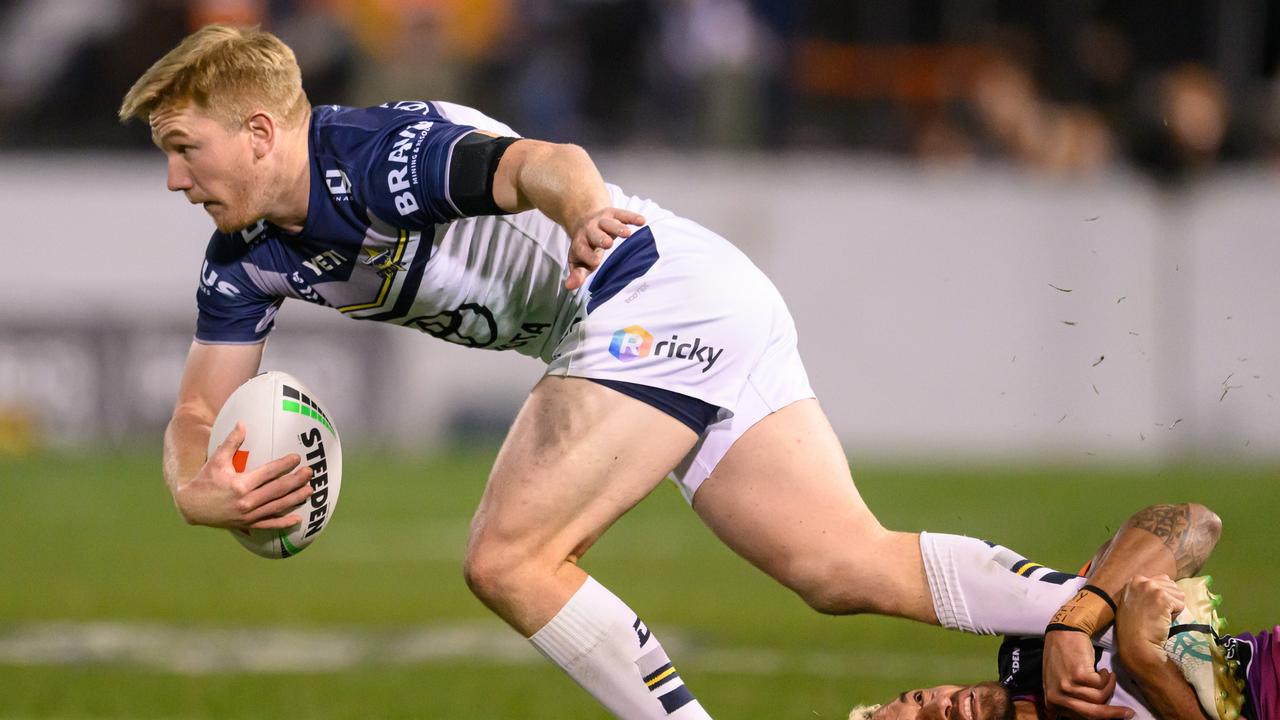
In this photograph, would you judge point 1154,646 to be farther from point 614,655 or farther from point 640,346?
point 640,346

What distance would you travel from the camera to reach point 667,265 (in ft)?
15.2

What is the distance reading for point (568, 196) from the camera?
420 cm

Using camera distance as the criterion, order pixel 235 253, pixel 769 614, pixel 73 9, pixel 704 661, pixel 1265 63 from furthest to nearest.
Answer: pixel 73 9 → pixel 1265 63 → pixel 769 614 → pixel 704 661 → pixel 235 253

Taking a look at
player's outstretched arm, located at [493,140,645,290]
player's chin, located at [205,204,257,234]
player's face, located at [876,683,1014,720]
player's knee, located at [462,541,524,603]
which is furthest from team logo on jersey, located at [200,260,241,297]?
player's face, located at [876,683,1014,720]

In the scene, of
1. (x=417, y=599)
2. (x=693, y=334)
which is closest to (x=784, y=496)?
(x=693, y=334)

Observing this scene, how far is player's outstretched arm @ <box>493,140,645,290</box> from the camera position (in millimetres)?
4047

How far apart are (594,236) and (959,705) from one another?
165 centimetres

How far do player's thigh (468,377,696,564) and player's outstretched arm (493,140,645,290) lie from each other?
0.45m

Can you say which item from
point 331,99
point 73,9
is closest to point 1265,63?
point 331,99

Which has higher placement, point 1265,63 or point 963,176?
point 1265,63

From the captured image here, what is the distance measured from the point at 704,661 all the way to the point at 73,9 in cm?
1098

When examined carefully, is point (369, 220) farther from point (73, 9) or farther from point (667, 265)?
point (73, 9)

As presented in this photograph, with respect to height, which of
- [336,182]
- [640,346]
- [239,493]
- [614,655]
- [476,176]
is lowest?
[614,655]

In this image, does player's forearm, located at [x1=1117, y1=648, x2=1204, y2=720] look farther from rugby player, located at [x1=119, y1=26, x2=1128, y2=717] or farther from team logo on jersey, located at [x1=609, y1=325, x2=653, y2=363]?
team logo on jersey, located at [x1=609, y1=325, x2=653, y2=363]
